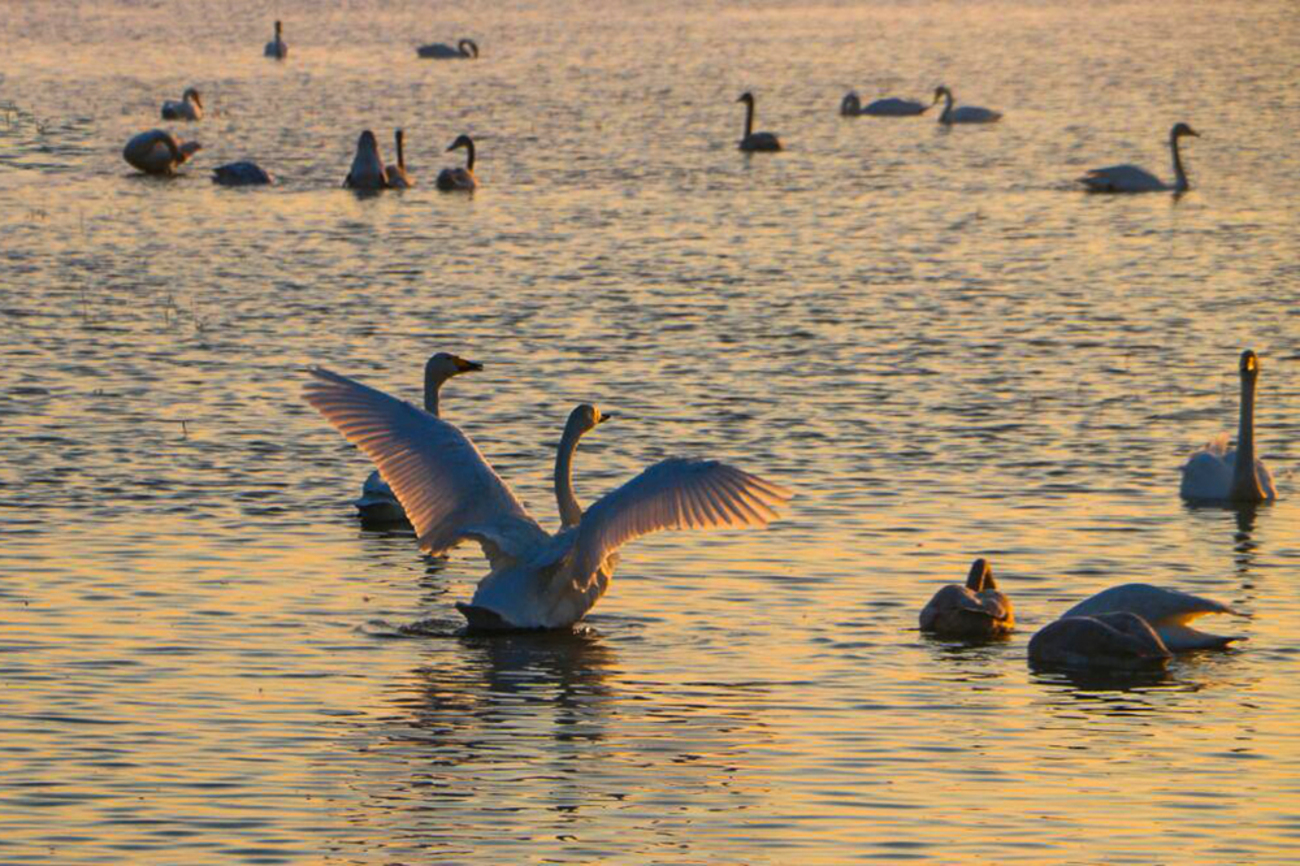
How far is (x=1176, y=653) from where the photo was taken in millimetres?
14727

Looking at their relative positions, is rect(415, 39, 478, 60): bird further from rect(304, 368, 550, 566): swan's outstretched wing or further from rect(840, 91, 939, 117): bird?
rect(304, 368, 550, 566): swan's outstretched wing

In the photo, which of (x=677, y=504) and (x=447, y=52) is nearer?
(x=677, y=504)

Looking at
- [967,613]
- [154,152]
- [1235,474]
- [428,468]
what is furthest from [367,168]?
[967,613]

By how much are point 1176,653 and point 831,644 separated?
178 cm

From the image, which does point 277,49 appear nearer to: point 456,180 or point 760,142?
point 760,142

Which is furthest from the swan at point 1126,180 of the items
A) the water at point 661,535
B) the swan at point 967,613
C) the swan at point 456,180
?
the swan at point 967,613

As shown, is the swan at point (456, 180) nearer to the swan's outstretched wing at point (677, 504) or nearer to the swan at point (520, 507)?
the swan at point (520, 507)

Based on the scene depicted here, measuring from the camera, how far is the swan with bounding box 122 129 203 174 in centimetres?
4175

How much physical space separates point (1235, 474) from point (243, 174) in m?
24.0

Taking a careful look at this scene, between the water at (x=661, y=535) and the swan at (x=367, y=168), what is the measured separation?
480 millimetres

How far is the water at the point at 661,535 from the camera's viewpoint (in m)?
12.0

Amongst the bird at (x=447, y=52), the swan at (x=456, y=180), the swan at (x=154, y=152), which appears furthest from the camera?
the bird at (x=447, y=52)

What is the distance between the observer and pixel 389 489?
18.0 m

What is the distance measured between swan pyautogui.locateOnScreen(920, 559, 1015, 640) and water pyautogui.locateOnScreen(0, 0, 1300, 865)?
9.5 inches
